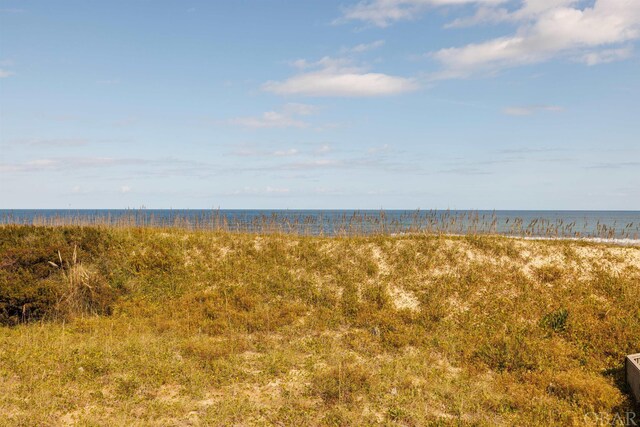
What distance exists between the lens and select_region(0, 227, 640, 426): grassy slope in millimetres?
9258

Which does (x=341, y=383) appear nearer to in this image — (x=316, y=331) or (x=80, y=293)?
(x=316, y=331)

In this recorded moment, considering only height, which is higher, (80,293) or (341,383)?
(80,293)

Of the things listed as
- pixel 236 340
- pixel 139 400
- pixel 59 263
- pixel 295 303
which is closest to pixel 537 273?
pixel 295 303

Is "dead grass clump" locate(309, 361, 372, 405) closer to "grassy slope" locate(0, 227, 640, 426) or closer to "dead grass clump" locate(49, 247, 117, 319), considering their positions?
"grassy slope" locate(0, 227, 640, 426)

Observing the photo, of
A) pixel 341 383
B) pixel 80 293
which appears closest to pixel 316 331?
pixel 341 383

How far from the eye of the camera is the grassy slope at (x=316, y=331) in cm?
926

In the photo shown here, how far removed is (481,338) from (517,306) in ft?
10.9

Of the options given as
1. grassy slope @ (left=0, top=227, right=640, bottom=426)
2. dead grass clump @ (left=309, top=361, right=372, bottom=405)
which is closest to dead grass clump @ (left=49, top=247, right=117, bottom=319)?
grassy slope @ (left=0, top=227, right=640, bottom=426)

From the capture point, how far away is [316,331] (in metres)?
14.2

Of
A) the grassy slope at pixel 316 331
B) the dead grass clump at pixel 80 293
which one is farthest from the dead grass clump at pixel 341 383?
the dead grass clump at pixel 80 293

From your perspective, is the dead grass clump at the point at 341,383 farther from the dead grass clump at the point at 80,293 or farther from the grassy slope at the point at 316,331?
the dead grass clump at the point at 80,293

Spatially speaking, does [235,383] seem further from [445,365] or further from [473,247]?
[473,247]

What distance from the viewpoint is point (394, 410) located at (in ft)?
29.7

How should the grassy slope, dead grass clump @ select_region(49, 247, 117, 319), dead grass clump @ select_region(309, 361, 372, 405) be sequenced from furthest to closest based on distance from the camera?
dead grass clump @ select_region(49, 247, 117, 319), dead grass clump @ select_region(309, 361, 372, 405), the grassy slope
